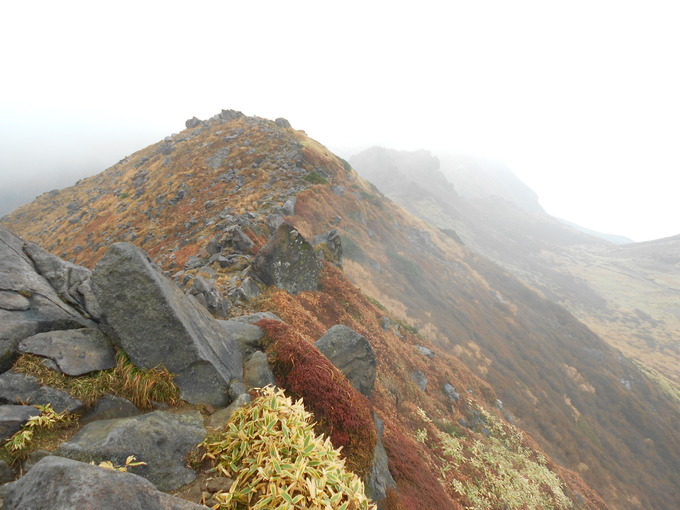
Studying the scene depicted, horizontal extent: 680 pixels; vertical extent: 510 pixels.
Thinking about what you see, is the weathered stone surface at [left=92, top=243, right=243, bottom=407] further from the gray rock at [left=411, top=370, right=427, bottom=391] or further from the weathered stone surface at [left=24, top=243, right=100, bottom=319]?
the gray rock at [left=411, top=370, right=427, bottom=391]

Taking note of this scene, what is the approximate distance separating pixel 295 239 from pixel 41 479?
13645 mm

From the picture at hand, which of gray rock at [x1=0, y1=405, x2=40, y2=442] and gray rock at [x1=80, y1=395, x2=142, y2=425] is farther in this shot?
gray rock at [x1=80, y1=395, x2=142, y2=425]

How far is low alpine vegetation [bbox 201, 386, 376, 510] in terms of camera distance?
334cm

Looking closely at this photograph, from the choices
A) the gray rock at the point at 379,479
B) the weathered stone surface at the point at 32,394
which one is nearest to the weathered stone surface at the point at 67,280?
the weathered stone surface at the point at 32,394

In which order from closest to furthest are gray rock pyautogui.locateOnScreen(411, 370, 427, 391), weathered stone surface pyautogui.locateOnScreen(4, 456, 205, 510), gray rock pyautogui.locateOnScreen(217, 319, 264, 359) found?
weathered stone surface pyautogui.locateOnScreen(4, 456, 205, 510)
gray rock pyautogui.locateOnScreen(217, 319, 264, 359)
gray rock pyautogui.locateOnScreen(411, 370, 427, 391)

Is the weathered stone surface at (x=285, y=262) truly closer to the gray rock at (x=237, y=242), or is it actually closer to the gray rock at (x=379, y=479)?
the gray rock at (x=237, y=242)

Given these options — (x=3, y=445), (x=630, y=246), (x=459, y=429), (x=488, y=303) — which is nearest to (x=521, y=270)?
(x=488, y=303)

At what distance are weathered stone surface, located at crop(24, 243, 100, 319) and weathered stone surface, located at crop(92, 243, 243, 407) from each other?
1257 mm

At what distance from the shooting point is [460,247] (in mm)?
68125

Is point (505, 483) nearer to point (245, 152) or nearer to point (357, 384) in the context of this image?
point (357, 384)

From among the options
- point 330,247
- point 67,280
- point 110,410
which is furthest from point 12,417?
point 330,247

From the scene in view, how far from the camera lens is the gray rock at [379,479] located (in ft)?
18.8

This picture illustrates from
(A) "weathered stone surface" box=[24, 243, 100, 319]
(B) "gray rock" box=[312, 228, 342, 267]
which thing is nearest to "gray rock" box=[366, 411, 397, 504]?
(A) "weathered stone surface" box=[24, 243, 100, 319]

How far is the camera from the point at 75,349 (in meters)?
4.86
